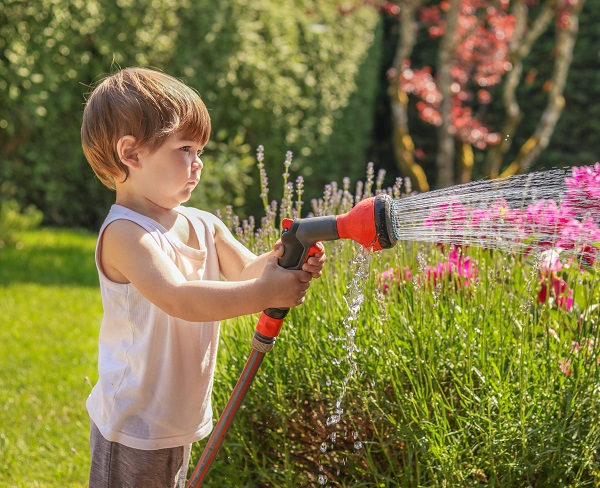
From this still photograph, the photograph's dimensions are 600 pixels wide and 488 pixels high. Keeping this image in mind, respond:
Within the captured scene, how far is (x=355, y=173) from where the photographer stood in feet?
33.3

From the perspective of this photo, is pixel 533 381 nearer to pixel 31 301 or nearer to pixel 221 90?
pixel 31 301

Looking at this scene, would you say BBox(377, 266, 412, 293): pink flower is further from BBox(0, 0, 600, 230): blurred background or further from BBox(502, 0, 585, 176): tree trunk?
BBox(502, 0, 585, 176): tree trunk

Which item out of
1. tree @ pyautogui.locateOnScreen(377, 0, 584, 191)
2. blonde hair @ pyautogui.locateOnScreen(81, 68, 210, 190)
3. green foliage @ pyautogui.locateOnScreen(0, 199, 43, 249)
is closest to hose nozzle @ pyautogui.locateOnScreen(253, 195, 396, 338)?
blonde hair @ pyautogui.locateOnScreen(81, 68, 210, 190)

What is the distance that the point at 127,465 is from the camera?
207cm

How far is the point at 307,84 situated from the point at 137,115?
23.0 feet

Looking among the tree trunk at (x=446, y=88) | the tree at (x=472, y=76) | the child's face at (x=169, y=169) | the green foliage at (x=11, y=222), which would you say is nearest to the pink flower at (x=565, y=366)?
the child's face at (x=169, y=169)

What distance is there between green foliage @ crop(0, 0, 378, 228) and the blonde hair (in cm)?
405

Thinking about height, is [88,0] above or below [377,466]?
above

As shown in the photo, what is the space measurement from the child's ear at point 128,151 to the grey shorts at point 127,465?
27.3 inches

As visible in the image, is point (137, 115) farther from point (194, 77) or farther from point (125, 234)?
point (194, 77)

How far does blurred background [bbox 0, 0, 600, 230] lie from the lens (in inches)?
278

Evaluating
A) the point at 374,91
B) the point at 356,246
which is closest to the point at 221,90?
the point at 374,91

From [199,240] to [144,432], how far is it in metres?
0.51

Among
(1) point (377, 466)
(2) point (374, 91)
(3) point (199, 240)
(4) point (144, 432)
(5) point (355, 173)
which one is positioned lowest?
(5) point (355, 173)
